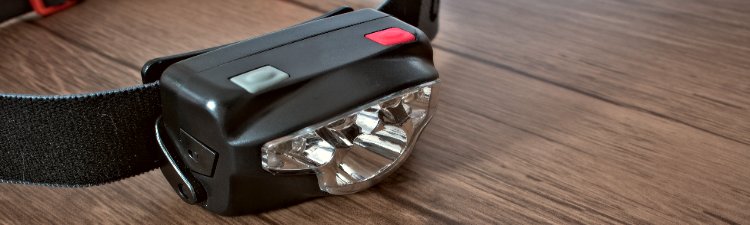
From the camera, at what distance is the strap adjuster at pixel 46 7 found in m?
0.70

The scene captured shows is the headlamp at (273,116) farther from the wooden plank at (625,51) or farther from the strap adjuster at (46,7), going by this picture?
the strap adjuster at (46,7)

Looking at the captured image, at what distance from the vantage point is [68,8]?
0.73m

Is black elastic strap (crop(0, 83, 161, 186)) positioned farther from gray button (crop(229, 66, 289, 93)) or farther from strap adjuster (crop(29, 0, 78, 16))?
strap adjuster (crop(29, 0, 78, 16))

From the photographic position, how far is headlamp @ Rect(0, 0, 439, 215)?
0.39m

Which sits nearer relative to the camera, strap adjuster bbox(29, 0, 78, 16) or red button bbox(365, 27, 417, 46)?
red button bbox(365, 27, 417, 46)

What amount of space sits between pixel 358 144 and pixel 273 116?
0.07 metres

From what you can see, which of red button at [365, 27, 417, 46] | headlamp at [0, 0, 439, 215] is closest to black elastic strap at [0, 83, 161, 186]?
headlamp at [0, 0, 439, 215]

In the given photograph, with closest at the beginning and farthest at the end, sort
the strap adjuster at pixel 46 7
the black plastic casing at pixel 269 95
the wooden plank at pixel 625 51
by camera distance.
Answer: the black plastic casing at pixel 269 95, the wooden plank at pixel 625 51, the strap adjuster at pixel 46 7

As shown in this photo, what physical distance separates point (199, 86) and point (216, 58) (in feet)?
0.09

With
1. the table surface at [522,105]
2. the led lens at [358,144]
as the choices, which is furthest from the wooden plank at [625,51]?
the led lens at [358,144]

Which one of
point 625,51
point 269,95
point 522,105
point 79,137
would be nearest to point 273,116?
point 269,95

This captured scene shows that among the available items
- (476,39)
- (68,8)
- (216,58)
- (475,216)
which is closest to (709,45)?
(476,39)

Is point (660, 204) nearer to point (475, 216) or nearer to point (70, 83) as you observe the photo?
point (475, 216)

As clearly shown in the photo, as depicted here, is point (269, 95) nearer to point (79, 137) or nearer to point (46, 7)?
point (79, 137)
